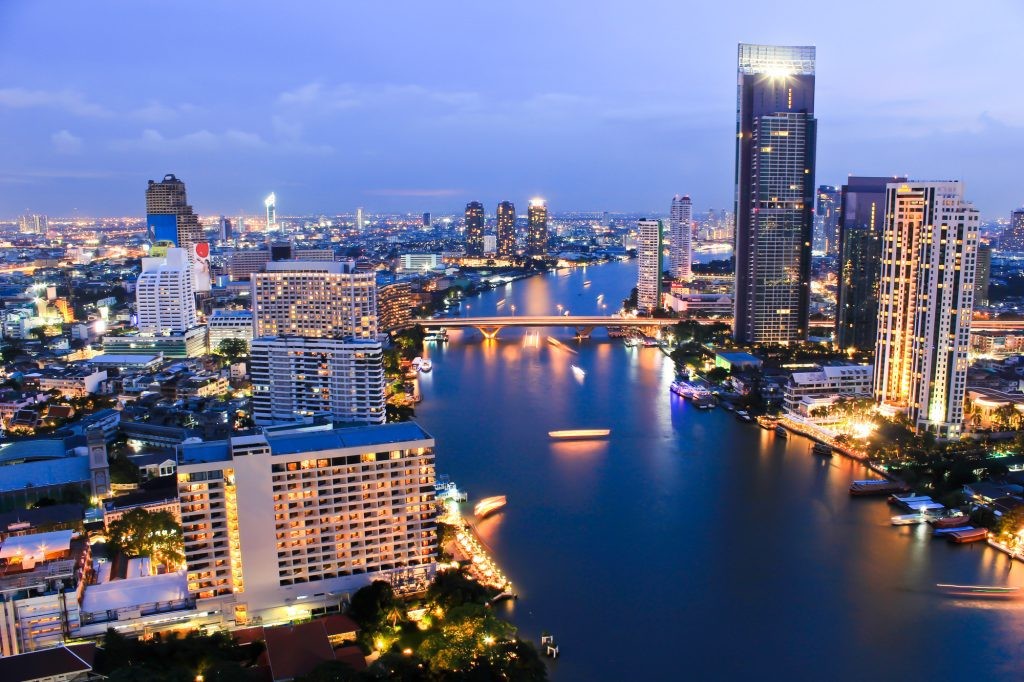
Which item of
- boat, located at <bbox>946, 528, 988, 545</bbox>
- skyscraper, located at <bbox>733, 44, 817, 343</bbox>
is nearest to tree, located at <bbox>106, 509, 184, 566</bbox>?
boat, located at <bbox>946, 528, 988, 545</bbox>

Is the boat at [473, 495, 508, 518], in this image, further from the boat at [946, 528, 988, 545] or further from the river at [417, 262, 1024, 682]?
the boat at [946, 528, 988, 545]

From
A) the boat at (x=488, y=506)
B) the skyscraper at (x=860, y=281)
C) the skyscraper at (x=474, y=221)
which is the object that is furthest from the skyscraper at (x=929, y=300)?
the skyscraper at (x=474, y=221)

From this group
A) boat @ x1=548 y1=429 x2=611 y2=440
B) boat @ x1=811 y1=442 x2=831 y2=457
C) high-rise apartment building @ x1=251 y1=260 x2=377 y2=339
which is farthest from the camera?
high-rise apartment building @ x1=251 y1=260 x2=377 y2=339

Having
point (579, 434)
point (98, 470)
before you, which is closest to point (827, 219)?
point (579, 434)

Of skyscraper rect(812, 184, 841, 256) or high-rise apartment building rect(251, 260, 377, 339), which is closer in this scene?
high-rise apartment building rect(251, 260, 377, 339)

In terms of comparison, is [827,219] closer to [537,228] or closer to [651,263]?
[537,228]

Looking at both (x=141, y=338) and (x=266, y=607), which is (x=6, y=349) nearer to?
(x=141, y=338)

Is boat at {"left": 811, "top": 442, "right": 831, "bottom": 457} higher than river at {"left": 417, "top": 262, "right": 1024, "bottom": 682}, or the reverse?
boat at {"left": 811, "top": 442, "right": 831, "bottom": 457}
